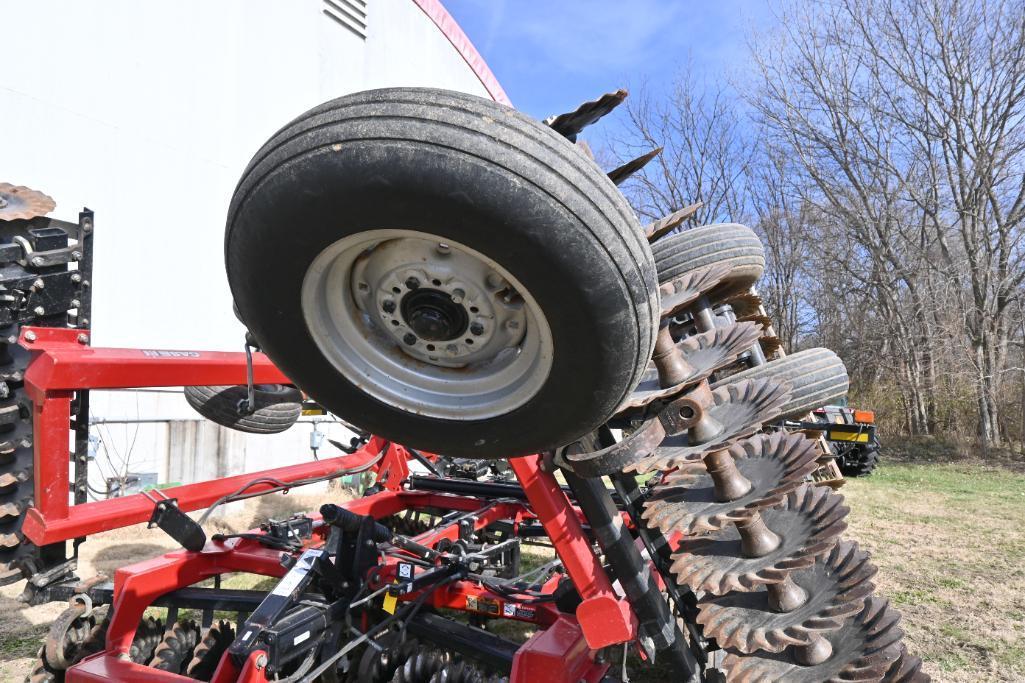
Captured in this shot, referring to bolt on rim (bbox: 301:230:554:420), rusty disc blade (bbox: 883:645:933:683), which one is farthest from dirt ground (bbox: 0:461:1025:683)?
bolt on rim (bbox: 301:230:554:420)

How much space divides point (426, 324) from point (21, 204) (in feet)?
6.30

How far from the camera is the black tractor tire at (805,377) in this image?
2.45 m

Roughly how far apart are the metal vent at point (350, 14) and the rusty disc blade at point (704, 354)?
9.87 m

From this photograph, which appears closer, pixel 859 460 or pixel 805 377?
pixel 805 377

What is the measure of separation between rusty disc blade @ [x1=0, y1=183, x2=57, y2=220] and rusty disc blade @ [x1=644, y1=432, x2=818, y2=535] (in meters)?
2.45

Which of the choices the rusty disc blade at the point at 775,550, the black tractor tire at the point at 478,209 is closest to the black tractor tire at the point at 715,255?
the rusty disc blade at the point at 775,550

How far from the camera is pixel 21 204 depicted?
260 centimetres

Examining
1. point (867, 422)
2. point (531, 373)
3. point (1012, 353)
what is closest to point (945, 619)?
point (531, 373)

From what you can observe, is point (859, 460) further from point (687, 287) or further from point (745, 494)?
point (687, 287)

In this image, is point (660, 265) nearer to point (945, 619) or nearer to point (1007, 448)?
point (945, 619)

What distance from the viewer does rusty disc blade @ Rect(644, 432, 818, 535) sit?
6.86 ft

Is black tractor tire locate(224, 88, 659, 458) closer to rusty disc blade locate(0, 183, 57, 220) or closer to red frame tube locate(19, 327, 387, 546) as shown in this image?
red frame tube locate(19, 327, 387, 546)

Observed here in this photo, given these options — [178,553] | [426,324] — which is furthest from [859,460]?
[426,324]

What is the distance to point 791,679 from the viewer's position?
210 cm
